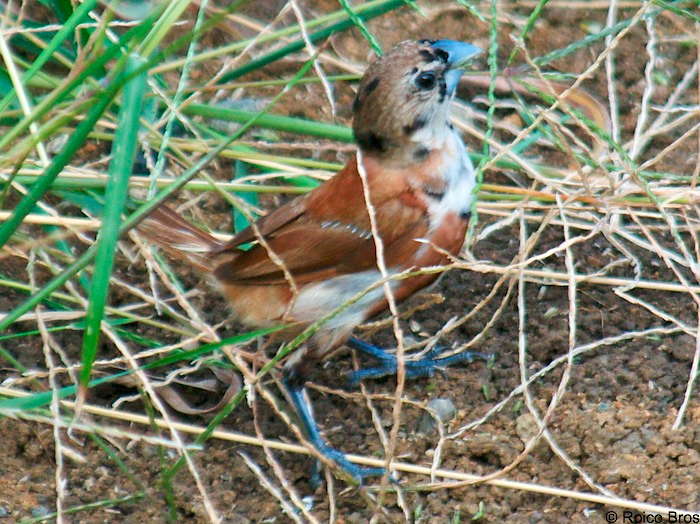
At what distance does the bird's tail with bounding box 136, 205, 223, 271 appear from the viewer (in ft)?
10.9

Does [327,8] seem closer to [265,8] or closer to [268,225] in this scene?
[265,8]

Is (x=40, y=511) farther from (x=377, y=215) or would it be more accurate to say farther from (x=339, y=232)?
(x=377, y=215)

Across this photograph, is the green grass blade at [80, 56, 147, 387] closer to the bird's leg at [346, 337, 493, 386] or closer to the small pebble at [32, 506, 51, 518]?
the small pebble at [32, 506, 51, 518]

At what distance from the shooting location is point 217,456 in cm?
309

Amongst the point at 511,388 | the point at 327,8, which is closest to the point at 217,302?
the point at 511,388

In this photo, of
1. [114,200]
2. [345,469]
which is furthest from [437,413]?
[114,200]

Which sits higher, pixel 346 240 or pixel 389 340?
pixel 346 240

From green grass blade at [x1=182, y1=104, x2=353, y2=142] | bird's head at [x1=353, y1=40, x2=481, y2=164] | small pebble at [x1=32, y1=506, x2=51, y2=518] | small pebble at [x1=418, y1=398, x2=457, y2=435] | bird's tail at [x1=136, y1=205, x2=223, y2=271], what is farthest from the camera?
green grass blade at [x1=182, y1=104, x2=353, y2=142]

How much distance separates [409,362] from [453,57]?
90cm

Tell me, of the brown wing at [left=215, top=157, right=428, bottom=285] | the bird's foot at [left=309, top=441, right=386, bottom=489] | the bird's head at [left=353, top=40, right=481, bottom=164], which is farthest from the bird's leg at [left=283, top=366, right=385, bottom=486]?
the bird's head at [left=353, top=40, right=481, bottom=164]

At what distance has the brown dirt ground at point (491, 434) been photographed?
2889mm

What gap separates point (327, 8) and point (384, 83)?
5.63ft

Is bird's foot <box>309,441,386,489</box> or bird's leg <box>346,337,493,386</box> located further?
bird's leg <box>346,337,493,386</box>

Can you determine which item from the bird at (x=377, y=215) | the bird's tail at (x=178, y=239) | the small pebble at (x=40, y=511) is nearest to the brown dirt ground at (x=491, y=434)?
the small pebble at (x=40, y=511)
